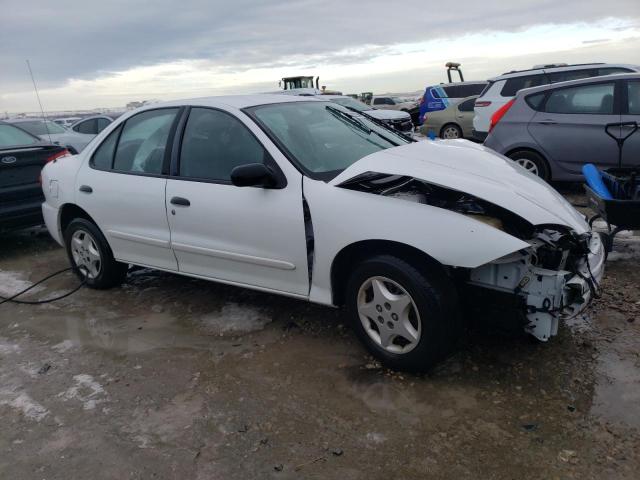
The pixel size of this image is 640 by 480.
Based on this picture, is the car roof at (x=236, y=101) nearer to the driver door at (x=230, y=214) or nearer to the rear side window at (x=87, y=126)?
the driver door at (x=230, y=214)

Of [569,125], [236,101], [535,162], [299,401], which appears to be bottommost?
[299,401]

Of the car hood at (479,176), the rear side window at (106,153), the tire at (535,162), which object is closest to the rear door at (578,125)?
the tire at (535,162)

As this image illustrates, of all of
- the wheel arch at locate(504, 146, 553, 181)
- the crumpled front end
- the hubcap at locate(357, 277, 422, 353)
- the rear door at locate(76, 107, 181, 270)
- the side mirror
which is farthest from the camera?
the wheel arch at locate(504, 146, 553, 181)

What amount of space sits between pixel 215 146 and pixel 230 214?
60cm

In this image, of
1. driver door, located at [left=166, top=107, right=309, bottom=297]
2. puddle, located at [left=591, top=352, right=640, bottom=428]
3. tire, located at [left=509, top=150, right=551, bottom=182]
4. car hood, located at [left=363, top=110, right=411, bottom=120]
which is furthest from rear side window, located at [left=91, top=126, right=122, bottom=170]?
car hood, located at [left=363, top=110, right=411, bottom=120]

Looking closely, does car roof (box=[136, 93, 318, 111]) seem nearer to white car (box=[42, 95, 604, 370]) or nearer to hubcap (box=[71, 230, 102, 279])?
white car (box=[42, 95, 604, 370])

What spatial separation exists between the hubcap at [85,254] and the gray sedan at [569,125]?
18.2ft

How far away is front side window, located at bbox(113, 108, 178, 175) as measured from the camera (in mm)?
4203

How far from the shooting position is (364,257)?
3.22 meters

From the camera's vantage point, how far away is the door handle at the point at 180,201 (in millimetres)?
3868

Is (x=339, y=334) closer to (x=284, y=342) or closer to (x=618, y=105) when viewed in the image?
(x=284, y=342)

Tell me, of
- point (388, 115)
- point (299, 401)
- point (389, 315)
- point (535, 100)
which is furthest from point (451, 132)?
point (299, 401)

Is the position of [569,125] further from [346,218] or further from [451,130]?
[451,130]

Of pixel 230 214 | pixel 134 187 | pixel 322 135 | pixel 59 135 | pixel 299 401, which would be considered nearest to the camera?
pixel 299 401
